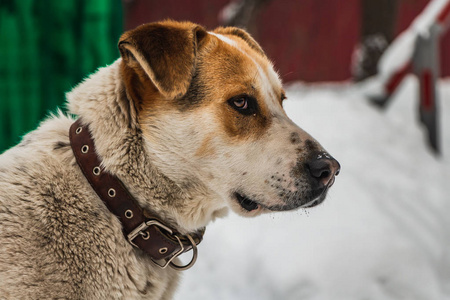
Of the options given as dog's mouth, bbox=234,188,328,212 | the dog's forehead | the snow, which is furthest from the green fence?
the snow

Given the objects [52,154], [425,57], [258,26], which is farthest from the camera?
[258,26]

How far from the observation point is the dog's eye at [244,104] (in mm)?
2395

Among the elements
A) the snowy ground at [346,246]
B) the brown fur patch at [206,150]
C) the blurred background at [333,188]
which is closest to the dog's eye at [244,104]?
the brown fur patch at [206,150]

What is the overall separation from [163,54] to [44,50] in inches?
117

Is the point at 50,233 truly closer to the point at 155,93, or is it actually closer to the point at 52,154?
the point at 52,154

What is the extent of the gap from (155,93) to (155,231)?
0.60m

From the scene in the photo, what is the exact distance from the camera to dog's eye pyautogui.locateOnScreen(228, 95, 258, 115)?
7.86ft

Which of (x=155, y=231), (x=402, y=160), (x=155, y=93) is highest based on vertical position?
(x=155, y=93)

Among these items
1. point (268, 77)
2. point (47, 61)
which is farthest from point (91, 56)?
point (268, 77)

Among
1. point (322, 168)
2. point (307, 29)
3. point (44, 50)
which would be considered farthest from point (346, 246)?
point (307, 29)

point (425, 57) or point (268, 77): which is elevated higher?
point (268, 77)

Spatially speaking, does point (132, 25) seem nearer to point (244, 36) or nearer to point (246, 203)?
point (244, 36)

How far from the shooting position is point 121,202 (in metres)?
2.26

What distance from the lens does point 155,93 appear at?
2334 mm
